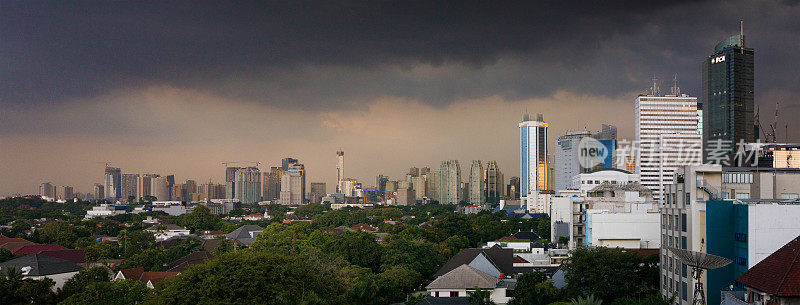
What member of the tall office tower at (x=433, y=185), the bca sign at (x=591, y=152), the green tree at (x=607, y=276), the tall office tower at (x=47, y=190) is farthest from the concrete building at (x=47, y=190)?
the green tree at (x=607, y=276)

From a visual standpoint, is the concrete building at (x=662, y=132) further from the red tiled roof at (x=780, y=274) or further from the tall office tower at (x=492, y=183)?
the tall office tower at (x=492, y=183)

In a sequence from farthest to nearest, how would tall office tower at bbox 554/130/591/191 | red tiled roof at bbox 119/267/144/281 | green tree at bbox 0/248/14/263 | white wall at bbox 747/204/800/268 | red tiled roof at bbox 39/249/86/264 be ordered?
tall office tower at bbox 554/130/591/191 < red tiled roof at bbox 39/249/86/264 < green tree at bbox 0/248/14/263 < red tiled roof at bbox 119/267/144/281 < white wall at bbox 747/204/800/268

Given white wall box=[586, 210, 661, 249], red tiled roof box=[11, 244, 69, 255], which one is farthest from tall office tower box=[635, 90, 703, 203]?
red tiled roof box=[11, 244, 69, 255]

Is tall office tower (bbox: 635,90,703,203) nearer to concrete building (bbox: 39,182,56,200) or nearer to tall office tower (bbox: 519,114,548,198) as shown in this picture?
tall office tower (bbox: 519,114,548,198)

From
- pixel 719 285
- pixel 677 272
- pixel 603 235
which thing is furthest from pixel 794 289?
pixel 603 235

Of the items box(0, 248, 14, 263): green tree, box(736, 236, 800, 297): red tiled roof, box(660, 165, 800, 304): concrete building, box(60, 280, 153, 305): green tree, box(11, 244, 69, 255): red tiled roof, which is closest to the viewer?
box(736, 236, 800, 297): red tiled roof

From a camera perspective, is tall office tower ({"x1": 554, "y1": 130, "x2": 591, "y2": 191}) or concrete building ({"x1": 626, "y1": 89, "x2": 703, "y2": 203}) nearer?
concrete building ({"x1": 626, "y1": 89, "x2": 703, "y2": 203})
